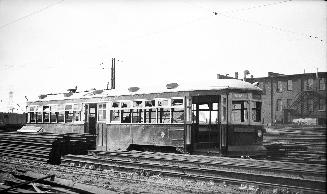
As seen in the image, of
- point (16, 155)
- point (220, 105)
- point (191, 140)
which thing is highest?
point (220, 105)

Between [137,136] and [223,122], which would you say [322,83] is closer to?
[223,122]

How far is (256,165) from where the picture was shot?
884 centimetres

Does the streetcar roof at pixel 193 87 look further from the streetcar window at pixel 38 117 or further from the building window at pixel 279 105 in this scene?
the building window at pixel 279 105

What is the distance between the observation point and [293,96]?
40.1 m

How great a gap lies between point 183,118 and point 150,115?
1737mm

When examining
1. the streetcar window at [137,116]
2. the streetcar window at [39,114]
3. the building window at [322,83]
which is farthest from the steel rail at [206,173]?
the building window at [322,83]

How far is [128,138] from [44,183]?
592 centimetres

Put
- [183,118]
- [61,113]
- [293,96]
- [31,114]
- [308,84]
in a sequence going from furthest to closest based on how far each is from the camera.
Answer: [293,96] → [308,84] → [31,114] → [61,113] → [183,118]

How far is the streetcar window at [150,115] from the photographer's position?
13031 mm

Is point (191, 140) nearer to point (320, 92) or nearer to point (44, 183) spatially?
point (44, 183)

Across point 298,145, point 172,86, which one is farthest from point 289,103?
point 172,86

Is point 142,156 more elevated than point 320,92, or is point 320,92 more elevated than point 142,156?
point 320,92

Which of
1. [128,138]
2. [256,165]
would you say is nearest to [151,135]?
[128,138]

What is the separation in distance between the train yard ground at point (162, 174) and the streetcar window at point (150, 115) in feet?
4.87
